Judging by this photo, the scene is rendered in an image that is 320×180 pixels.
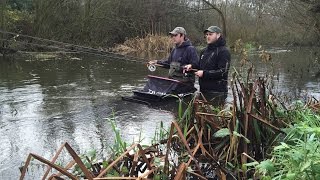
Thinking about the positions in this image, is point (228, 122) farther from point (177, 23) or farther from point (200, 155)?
point (177, 23)

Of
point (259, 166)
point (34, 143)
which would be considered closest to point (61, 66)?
point (34, 143)

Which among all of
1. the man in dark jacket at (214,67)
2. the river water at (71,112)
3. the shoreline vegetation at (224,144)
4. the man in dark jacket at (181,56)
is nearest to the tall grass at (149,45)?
the river water at (71,112)

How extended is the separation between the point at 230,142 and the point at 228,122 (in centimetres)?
32

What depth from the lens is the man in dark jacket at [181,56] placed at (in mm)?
8961

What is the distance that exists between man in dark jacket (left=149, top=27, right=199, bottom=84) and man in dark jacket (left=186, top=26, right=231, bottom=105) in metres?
0.48

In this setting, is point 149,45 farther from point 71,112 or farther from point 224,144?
point 224,144

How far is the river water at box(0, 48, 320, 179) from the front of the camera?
258 inches

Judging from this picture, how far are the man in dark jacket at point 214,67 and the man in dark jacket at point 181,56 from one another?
0.48 metres

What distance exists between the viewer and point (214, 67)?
833cm

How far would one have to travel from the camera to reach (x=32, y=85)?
518 inches

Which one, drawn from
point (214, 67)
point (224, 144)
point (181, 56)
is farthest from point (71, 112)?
point (224, 144)

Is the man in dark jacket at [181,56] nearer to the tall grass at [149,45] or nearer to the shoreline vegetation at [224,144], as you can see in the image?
the shoreline vegetation at [224,144]

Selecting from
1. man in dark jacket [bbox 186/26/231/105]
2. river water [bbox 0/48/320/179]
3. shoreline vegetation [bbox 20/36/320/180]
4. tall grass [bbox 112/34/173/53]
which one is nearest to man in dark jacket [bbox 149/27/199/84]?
man in dark jacket [bbox 186/26/231/105]

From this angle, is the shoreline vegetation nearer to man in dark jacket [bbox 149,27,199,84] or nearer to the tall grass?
man in dark jacket [bbox 149,27,199,84]
